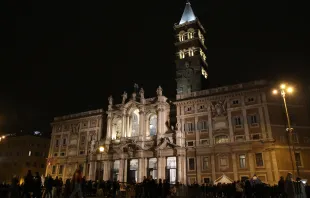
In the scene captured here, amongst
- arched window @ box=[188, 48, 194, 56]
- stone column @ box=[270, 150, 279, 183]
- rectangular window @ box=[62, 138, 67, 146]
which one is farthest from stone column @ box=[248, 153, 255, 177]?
rectangular window @ box=[62, 138, 67, 146]

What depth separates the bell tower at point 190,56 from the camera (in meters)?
53.6

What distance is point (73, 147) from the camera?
54.8 meters

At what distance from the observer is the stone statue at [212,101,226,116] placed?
140 ft

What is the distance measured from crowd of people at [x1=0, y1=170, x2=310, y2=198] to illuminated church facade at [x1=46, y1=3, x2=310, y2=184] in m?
13.5

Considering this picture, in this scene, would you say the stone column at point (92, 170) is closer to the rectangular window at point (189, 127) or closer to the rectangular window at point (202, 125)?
the rectangular window at point (189, 127)

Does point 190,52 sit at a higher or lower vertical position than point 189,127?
higher

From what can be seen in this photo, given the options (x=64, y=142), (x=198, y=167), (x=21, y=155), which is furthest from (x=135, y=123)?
(x=21, y=155)

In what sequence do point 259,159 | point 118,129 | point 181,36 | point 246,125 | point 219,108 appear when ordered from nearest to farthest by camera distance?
point 259,159
point 246,125
point 219,108
point 118,129
point 181,36

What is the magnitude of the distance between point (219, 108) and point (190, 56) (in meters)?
17.0

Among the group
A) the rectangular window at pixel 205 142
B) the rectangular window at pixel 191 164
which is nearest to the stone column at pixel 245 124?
the rectangular window at pixel 205 142

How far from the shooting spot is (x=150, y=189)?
18047mm

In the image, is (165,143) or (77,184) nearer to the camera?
(77,184)

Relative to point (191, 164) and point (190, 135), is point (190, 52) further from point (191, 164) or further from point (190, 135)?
point (191, 164)

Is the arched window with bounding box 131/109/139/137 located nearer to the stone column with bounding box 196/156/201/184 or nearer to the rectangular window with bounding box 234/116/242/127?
the stone column with bounding box 196/156/201/184
